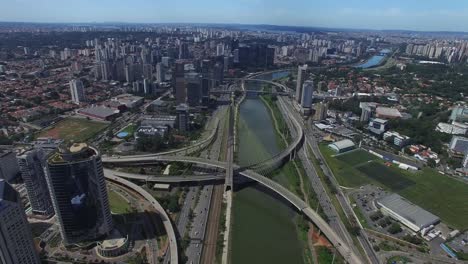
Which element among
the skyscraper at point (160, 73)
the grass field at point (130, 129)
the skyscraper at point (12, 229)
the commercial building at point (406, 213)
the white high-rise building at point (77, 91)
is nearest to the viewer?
the skyscraper at point (12, 229)

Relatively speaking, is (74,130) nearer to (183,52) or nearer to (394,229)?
(394,229)

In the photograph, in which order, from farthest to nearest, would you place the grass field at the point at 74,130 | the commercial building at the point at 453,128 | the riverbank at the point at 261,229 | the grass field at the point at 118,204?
the commercial building at the point at 453,128
the grass field at the point at 74,130
the grass field at the point at 118,204
the riverbank at the point at 261,229

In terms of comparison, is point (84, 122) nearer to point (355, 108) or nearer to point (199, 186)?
point (199, 186)

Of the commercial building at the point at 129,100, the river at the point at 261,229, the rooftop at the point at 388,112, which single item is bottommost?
the river at the point at 261,229

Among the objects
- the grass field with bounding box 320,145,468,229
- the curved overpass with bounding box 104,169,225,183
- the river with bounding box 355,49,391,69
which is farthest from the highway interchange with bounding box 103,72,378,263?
the river with bounding box 355,49,391,69

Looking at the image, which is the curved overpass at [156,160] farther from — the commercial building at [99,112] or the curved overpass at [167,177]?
the commercial building at [99,112]

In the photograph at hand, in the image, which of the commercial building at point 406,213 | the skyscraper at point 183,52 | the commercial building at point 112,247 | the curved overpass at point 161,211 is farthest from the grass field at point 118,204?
the skyscraper at point 183,52

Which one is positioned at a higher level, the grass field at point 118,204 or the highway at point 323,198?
the grass field at point 118,204

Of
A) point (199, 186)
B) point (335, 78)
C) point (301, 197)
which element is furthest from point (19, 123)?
point (335, 78)
